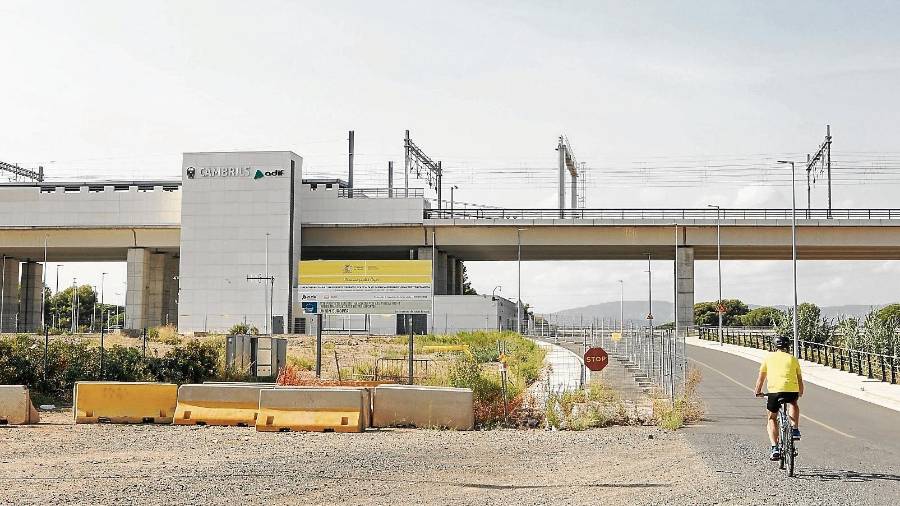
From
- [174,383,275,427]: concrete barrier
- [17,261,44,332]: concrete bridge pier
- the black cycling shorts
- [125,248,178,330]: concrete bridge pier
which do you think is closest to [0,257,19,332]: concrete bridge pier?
[17,261,44,332]: concrete bridge pier

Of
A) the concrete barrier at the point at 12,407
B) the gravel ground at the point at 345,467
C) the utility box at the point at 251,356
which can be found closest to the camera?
the gravel ground at the point at 345,467

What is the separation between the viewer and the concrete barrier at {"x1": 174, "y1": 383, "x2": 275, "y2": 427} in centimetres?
1964

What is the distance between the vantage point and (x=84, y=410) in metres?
20.1

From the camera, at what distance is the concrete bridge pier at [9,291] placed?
3442 inches

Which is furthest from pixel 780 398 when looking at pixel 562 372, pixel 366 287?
pixel 562 372

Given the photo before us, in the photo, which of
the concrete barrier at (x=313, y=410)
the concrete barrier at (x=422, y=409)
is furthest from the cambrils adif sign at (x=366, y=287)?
the concrete barrier at (x=313, y=410)

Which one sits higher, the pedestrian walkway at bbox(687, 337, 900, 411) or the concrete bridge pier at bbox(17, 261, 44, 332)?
the concrete bridge pier at bbox(17, 261, 44, 332)

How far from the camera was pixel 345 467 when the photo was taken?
13977mm

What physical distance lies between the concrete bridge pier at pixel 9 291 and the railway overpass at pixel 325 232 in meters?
6.08

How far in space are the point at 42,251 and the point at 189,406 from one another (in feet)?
227

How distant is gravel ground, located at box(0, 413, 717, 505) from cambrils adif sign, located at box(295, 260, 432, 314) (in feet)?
31.5

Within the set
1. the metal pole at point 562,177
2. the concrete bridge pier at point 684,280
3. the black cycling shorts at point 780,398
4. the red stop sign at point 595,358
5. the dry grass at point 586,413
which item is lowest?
the dry grass at point 586,413

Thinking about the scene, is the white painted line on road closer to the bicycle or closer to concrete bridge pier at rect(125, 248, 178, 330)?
the bicycle

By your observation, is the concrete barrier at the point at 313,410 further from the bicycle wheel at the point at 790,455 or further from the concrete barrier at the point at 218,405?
the bicycle wheel at the point at 790,455
